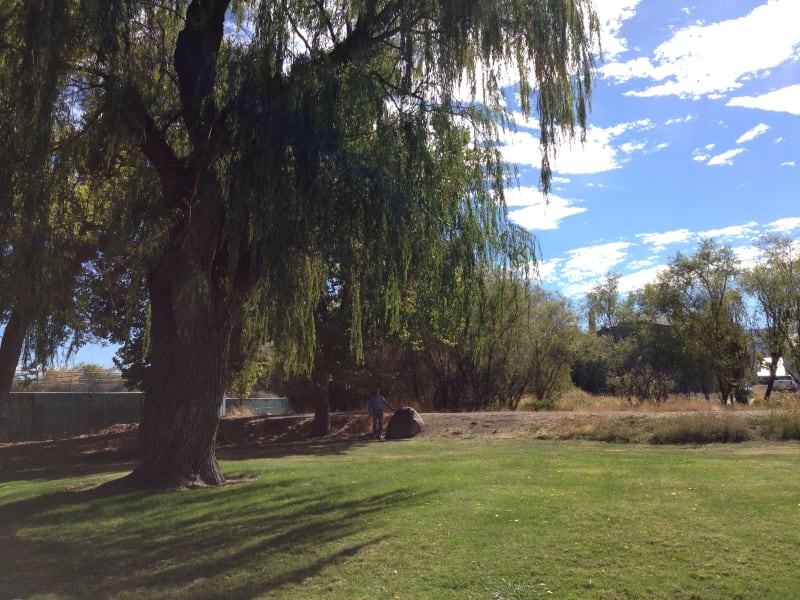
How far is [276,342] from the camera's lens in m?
11.1

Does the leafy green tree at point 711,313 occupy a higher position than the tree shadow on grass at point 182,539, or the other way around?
the leafy green tree at point 711,313

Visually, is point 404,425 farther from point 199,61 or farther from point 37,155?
point 37,155

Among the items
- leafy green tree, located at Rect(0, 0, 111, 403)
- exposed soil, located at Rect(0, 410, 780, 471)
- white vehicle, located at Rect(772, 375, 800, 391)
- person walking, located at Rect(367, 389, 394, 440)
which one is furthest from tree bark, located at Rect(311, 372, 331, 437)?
white vehicle, located at Rect(772, 375, 800, 391)

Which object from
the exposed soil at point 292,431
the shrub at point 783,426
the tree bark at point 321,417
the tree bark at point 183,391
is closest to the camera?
the tree bark at point 183,391

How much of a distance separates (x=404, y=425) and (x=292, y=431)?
5497 mm

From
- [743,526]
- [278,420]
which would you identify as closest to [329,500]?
[743,526]

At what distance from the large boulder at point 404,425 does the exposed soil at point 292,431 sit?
0.34 m

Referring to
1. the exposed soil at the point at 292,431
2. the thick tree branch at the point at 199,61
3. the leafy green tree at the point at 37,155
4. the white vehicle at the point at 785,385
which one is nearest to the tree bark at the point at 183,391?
the leafy green tree at the point at 37,155

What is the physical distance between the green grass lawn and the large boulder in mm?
10956

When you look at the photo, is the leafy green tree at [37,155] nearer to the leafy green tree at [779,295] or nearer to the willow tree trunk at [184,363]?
the willow tree trunk at [184,363]

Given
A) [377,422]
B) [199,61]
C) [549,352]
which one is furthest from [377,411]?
[199,61]

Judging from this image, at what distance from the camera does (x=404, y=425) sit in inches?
919

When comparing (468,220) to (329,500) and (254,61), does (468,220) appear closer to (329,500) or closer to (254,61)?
(254,61)

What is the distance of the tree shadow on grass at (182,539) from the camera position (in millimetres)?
6012
